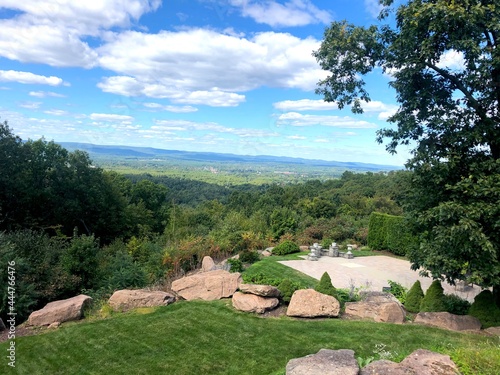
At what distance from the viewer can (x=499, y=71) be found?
671 cm

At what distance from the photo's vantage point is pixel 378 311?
7.75 meters

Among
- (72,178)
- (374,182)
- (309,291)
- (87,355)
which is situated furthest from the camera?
(374,182)

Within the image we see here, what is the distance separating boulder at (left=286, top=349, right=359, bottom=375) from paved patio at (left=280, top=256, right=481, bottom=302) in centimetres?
731

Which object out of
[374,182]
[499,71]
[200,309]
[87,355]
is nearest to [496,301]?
[499,71]

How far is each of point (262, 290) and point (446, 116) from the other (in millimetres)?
5918

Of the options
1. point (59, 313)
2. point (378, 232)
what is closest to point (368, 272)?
point (378, 232)

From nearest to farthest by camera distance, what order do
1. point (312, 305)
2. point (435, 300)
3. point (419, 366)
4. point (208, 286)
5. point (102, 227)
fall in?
point (419, 366) < point (312, 305) < point (435, 300) < point (208, 286) < point (102, 227)

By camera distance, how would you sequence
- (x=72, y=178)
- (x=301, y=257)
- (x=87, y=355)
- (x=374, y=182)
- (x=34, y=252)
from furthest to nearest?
(x=374, y=182) → (x=72, y=178) → (x=301, y=257) → (x=34, y=252) → (x=87, y=355)

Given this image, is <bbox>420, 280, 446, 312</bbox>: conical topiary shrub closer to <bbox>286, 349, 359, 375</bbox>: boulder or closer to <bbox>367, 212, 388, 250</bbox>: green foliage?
<bbox>286, 349, 359, 375</bbox>: boulder

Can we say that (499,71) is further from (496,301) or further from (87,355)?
(87,355)

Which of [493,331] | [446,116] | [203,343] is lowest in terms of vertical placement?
[203,343]

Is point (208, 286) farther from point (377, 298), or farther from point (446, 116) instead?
point (446, 116)

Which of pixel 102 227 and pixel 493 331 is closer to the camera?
pixel 493 331

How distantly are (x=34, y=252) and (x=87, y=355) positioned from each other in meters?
5.54
